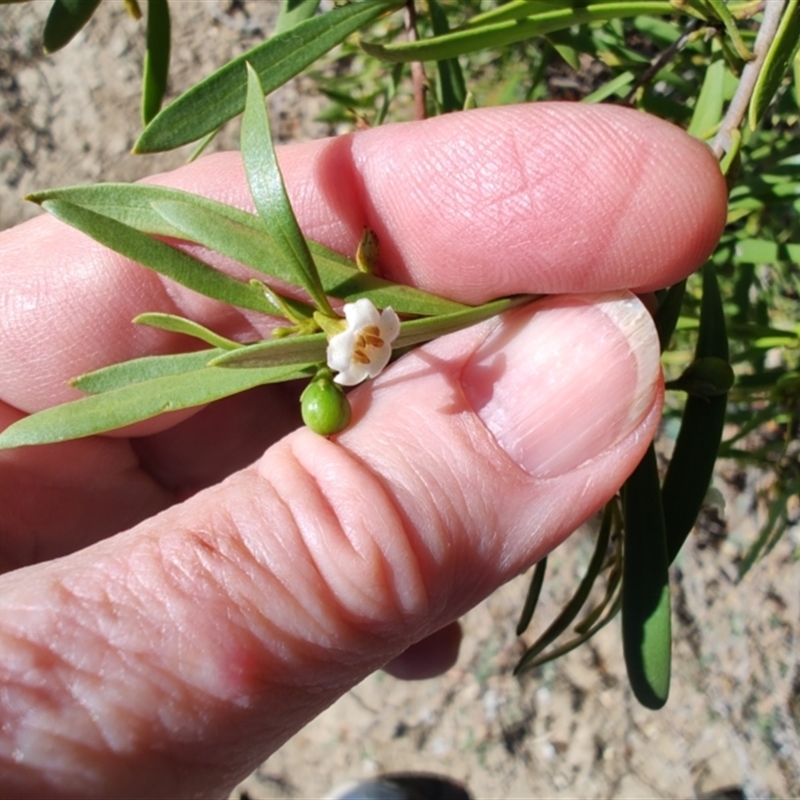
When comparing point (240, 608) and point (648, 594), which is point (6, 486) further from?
point (648, 594)

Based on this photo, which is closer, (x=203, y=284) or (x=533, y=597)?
(x=203, y=284)

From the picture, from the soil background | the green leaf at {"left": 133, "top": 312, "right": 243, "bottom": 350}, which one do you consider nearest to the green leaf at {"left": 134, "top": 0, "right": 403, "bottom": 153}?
the green leaf at {"left": 133, "top": 312, "right": 243, "bottom": 350}

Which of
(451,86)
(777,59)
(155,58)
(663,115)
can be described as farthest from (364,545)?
(663,115)

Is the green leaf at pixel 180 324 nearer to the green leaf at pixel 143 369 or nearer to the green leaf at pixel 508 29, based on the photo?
the green leaf at pixel 143 369

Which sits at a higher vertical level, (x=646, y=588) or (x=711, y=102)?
(x=711, y=102)

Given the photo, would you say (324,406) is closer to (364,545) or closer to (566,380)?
(364,545)

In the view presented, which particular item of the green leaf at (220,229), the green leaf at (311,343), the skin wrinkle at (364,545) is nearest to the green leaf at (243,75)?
the green leaf at (220,229)
